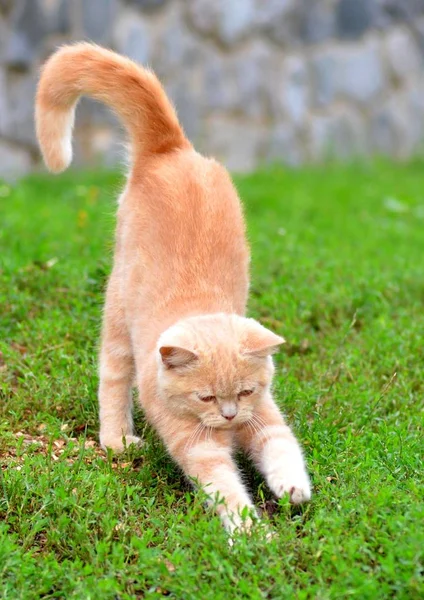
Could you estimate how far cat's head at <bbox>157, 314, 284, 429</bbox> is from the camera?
2963 millimetres

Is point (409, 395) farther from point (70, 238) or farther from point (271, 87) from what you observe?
point (271, 87)

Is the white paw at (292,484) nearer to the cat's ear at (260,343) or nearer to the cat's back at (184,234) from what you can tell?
the cat's ear at (260,343)

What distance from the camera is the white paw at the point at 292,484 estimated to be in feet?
9.42

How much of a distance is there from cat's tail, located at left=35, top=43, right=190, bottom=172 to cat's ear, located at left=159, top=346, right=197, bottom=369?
1.13 meters

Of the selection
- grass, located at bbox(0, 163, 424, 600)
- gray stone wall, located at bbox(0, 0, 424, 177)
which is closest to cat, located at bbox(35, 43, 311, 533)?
grass, located at bbox(0, 163, 424, 600)

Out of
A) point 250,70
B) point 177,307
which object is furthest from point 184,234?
point 250,70

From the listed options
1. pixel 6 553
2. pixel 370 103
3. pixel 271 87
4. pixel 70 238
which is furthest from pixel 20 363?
pixel 370 103

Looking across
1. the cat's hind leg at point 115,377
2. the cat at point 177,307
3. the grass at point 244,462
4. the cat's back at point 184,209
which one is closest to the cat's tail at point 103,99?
the cat at point 177,307

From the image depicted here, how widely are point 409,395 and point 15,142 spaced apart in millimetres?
4796

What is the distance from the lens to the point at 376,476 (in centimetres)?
293

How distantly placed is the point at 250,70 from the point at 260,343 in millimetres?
5995

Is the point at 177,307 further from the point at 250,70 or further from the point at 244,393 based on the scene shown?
the point at 250,70

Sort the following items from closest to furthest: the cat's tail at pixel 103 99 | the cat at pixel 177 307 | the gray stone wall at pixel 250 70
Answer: the cat at pixel 177 307 → the cat's tail at pixel 103 99 → the gray stone wall at pixel 250 70

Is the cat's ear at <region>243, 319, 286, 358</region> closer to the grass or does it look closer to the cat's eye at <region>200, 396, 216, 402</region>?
the cat's eye at <region>200, 396, 216, 402</region>
